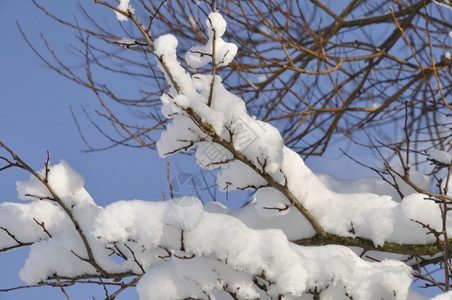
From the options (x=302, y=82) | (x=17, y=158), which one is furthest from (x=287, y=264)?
(x=302, y=82)

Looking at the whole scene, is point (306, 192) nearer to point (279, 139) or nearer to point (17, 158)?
point (279, 139)

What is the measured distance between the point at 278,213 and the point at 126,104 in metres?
2.63

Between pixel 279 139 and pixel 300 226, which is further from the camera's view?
pixel 300 226

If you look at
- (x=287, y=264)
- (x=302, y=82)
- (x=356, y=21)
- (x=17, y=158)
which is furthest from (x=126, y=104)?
(x=287, y=264)

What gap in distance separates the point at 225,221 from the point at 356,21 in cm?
306

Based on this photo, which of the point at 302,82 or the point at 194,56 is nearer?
the point at 194,56

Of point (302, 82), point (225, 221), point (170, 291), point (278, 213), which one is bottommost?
point (170, 291)

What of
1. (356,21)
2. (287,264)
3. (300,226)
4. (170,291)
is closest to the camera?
(287,264)

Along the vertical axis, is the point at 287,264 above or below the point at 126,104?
below

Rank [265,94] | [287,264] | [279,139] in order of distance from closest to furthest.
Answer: [287,264] < [279,139] < [265,94]

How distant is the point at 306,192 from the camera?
185 cm

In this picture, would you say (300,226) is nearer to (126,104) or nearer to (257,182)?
(257,182)

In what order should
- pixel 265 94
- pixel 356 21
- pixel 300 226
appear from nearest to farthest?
pixel 300 226
pixel 356 21
pixel 265 94

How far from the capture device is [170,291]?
5.25 ft
